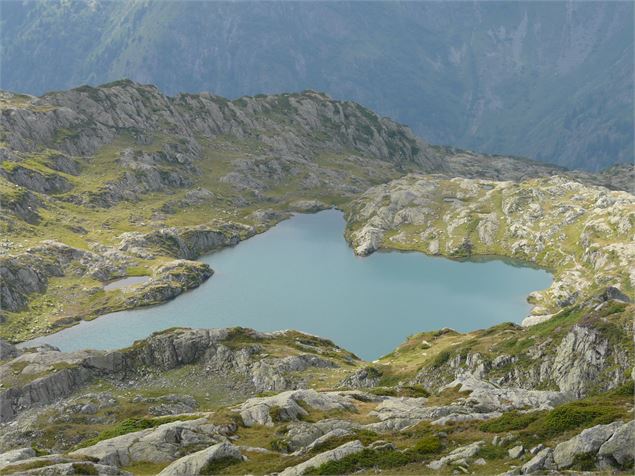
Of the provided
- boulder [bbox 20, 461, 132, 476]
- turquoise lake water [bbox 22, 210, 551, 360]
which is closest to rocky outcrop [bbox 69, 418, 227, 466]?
boulder [bbox 20, 461, 132, 476]

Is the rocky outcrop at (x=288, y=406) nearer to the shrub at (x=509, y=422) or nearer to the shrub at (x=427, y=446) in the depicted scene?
the shrub at (x=427, y=446)

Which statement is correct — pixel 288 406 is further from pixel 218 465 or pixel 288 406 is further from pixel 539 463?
pixel 539 463

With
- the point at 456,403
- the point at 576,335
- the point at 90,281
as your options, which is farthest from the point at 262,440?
the point at 90,281

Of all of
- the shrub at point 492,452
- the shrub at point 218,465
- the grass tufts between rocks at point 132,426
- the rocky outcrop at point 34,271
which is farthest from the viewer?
the rocky outcrop at point 34,271

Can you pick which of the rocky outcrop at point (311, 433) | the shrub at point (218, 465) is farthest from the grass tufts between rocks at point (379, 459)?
the shrub at point (218, 465)

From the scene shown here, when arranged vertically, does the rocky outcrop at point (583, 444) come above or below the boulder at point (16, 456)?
below

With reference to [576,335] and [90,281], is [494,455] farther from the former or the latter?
[90,281]

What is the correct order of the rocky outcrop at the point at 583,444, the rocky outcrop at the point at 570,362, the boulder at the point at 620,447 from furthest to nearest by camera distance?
1. the rocky outcrop at the point at 570,362
2. the rocky outcrop at the point at 583,444
3. the boulder at the point at 620,447

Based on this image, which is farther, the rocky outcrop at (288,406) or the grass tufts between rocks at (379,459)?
the rocky outcrop at (288,406)

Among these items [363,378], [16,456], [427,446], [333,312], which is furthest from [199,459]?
[333,312]
